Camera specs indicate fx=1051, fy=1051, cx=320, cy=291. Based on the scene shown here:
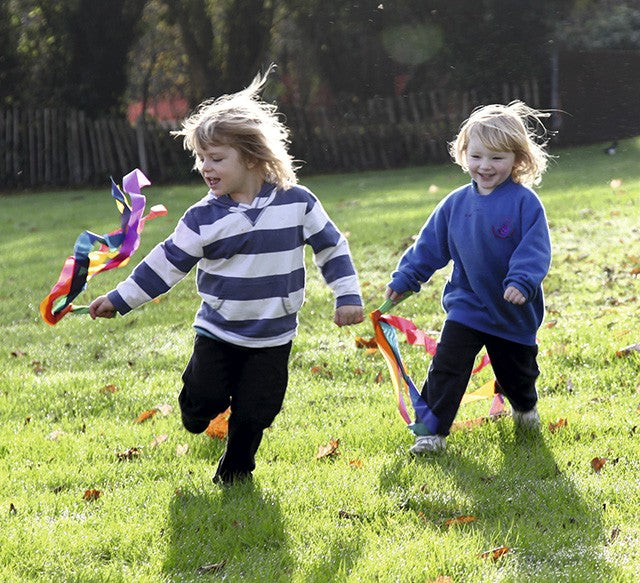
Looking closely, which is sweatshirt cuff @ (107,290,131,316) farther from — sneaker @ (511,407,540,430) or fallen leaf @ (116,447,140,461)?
sneaker @ (511,407,540,430)

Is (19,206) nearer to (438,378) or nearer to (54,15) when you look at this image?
(54,15)

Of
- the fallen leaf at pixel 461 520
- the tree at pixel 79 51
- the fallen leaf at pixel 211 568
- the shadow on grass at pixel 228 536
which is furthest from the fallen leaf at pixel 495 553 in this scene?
the tree at pixel 79 51

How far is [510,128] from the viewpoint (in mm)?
4312

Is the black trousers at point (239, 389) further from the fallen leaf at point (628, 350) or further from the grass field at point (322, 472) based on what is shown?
the fallen leaf at point (628, 350)

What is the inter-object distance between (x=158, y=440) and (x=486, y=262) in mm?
1665

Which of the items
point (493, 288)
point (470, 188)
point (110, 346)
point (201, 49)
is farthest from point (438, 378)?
point (201, 49)

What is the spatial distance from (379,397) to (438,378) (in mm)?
921

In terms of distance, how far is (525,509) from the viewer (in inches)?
146

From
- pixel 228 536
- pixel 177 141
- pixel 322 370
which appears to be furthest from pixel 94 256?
pixel 177 141

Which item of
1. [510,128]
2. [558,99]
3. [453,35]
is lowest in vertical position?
[558,99]

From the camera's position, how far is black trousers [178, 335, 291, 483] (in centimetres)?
408

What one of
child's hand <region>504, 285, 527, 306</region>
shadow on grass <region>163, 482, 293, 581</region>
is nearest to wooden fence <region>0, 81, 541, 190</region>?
child's hand <region>504, 285, 527, 306</region>

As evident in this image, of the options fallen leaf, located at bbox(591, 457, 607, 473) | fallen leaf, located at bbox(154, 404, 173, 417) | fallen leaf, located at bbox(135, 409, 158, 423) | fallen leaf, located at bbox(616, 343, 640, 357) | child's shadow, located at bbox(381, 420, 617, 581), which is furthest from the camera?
fallen leaf, located at bbox(616, 343, 640, 357)

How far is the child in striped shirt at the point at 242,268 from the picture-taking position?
3967 millimetres
